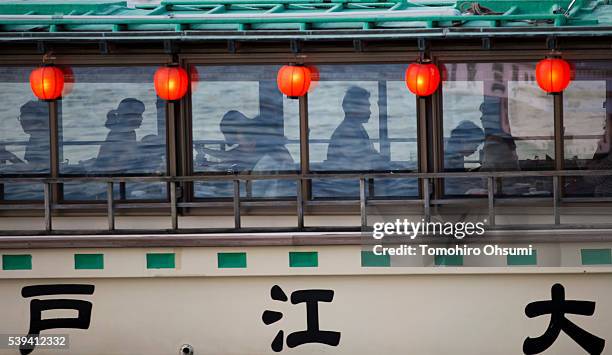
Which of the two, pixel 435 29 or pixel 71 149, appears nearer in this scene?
pixel 435 29

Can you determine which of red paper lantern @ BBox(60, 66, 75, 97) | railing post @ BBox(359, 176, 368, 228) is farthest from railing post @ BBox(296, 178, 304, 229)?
red paper lantern @ BBox(60, 66, 75, 97)

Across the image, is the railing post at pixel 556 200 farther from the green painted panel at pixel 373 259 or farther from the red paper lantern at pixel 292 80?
the red paper lantern at pixel 292 80

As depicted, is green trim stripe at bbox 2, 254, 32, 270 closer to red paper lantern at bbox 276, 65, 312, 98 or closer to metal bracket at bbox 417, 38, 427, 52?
red paper lantern at bbox 276, 65, 312, 98

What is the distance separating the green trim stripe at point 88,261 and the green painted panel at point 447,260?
3954 millimetres

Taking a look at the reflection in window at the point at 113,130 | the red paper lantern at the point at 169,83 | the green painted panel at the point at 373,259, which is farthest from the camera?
the reflection in window at the point at 113,130

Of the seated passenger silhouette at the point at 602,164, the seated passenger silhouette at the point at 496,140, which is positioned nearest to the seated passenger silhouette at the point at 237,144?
the seated passenger silhouette at the point at 496,140

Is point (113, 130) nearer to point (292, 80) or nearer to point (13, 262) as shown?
point (13, 262)

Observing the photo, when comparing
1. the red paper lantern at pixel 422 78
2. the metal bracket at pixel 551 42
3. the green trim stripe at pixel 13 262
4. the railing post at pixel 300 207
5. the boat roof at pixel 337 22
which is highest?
the boat roof at pixel 337 22

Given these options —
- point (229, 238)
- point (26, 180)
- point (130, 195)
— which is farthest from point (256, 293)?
point (26, 180)

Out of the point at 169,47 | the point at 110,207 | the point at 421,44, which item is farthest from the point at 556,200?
the point at 110,207

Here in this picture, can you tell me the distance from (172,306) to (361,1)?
4.61 metres

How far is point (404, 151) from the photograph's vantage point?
535 inches

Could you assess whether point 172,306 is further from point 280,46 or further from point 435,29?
point 435,29

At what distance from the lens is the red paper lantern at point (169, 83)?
515 inches
